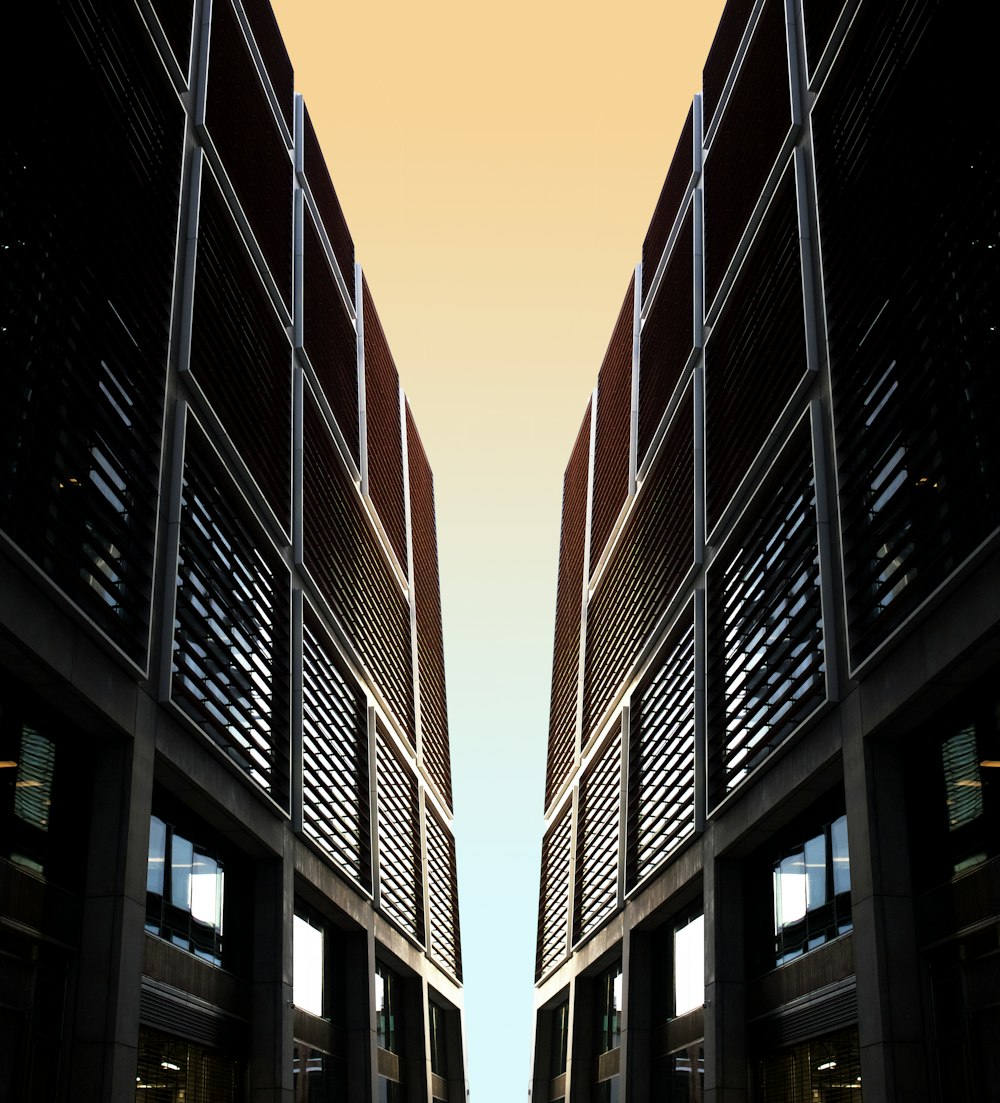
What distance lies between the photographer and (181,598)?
18.7 m

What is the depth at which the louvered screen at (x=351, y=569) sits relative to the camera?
28734 millimetres

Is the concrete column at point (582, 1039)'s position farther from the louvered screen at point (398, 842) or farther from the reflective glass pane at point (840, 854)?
the reflective glass pane at point (840, 854)

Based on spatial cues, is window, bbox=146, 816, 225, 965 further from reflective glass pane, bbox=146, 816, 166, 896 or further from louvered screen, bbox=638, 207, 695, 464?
louvered screen, bbox=638, 207, 695, 464

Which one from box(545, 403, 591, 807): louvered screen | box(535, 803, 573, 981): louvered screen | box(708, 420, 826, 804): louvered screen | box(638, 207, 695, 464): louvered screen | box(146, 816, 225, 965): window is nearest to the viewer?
box(146, 816, 225, 965): window

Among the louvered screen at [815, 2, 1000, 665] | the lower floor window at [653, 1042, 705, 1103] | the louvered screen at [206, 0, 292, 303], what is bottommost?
the lower floor window at [653, 1042, 705, 1103]

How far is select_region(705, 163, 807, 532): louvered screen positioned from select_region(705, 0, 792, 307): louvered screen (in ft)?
4.71

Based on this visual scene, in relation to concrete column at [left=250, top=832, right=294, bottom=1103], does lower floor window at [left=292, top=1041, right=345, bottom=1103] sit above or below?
below

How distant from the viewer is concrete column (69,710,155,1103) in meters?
14.9

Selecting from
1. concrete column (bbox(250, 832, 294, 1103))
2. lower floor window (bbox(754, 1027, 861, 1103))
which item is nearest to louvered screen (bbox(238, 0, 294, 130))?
concrete column (bbox(250, 832, 294, 1103))

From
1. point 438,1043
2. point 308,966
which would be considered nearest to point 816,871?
point 308,966

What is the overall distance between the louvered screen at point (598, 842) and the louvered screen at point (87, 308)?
17994 millimetres

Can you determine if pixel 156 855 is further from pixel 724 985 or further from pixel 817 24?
pixel 817 24

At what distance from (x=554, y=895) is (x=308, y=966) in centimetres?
1843

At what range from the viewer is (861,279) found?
1775 centimetres
